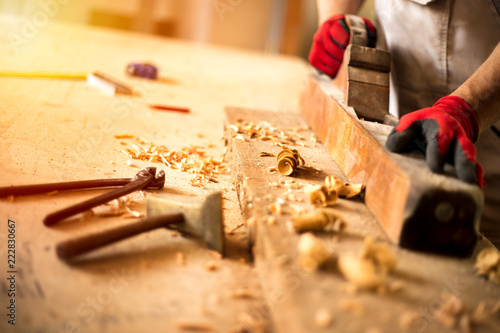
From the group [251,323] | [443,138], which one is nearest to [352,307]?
[251,323]

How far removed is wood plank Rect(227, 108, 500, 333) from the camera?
86 centimetres

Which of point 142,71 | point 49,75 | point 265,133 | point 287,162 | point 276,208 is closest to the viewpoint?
point 276,208

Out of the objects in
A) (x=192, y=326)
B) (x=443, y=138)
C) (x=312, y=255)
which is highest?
(x=443, y=138)

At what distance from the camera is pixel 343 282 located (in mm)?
946

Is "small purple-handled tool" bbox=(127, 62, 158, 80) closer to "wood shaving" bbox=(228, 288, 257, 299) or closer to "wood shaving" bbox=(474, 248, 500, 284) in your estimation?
"wood shaving" bbox=(228, 288, 257, 299)

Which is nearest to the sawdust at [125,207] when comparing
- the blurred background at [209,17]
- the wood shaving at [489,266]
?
the wood shaving at [489,266]

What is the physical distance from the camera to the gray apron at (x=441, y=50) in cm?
184

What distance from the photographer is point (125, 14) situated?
20.5 ft

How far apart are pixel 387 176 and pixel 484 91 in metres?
0.51

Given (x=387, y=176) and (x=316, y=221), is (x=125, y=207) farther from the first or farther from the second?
(x=387, y=176)

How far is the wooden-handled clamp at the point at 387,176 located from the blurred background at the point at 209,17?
404 centimetres

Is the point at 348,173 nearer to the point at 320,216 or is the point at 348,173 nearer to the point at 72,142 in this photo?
the point at 320,216

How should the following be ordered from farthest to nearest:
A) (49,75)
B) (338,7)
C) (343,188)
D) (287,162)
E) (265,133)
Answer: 1. (49,75)
2. (338,7)
3. (265,133)
4. (287,162)
5. (343,188)

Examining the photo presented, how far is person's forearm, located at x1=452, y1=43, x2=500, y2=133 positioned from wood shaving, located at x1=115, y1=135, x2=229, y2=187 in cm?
89
